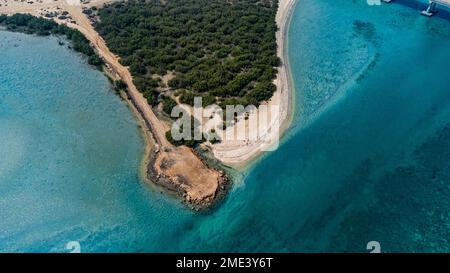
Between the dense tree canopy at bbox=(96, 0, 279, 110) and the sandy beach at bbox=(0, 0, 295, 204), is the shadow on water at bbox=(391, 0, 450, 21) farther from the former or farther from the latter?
the sandy beach at bbox=(0, 0, 295, 204)

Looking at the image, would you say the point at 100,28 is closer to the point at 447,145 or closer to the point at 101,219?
the point at 101,219


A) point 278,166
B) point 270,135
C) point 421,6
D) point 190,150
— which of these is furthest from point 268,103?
point 421,6

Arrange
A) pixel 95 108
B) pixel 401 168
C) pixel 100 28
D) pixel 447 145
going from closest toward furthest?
1. pixel 401 168
2. pixel 447 145
3. pixel 95 108
4. pixel 100 28

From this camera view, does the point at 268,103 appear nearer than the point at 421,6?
Yes

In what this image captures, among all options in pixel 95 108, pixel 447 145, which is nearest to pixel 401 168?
pixel 447 145

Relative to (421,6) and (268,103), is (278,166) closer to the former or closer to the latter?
(268,103)

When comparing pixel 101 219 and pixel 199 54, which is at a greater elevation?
pixel 199 54

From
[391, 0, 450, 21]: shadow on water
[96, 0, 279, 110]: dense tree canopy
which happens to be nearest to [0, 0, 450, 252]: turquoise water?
[96, 0, 279, 110]: dense tree canopy
